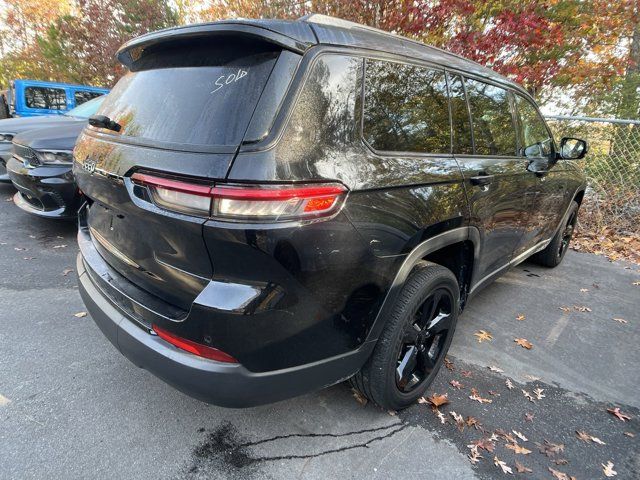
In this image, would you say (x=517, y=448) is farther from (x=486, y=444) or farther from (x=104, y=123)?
(x=104, y=123)

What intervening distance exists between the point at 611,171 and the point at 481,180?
5.82 meters

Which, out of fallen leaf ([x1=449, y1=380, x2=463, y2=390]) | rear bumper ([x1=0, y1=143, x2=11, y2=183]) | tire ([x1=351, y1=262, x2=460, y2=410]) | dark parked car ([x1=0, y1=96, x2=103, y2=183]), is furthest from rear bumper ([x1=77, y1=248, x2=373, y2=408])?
rear bumper ([x1=0, y1=143, x2=11, y2=183])

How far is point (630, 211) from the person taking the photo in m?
6.70

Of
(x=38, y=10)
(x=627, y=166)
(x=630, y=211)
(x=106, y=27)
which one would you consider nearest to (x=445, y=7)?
(x=627, y=166)

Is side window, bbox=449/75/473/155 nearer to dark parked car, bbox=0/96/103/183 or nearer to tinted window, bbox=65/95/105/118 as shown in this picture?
dark parked car, bbox=0/96/103/183

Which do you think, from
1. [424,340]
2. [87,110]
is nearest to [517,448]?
[424,340]

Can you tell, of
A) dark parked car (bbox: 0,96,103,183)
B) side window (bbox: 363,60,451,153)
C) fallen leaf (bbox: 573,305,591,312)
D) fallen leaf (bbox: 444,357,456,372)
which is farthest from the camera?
dark parked car (bbox: 0,96,103,183)

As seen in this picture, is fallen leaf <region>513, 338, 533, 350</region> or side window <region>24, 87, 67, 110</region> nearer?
fallen leaf <region>513, 338, 533, 350</region>

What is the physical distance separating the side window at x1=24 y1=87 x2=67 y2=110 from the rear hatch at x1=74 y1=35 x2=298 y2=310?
1017cm

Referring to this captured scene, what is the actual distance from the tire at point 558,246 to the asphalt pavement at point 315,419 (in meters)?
1.49

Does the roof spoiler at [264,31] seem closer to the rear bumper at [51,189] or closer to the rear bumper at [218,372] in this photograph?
the rear bumper at [218,372]

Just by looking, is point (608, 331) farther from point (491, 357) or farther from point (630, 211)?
point (630, 211)

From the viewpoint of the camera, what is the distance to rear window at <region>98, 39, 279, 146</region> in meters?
1.57

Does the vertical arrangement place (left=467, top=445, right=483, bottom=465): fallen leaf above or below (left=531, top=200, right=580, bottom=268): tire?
below
